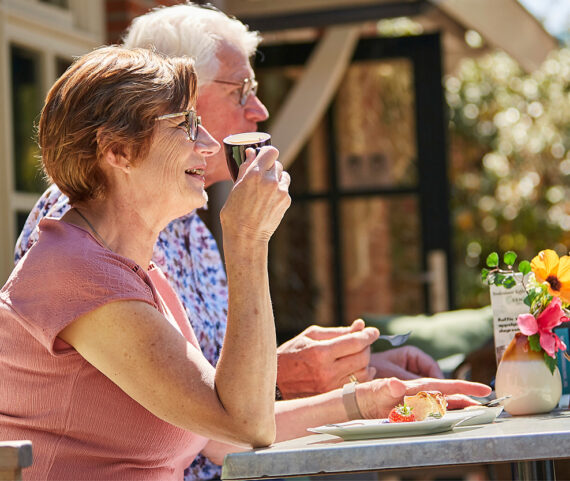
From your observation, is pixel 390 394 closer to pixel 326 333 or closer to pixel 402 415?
pixel 402 415

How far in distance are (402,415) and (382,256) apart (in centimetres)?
560

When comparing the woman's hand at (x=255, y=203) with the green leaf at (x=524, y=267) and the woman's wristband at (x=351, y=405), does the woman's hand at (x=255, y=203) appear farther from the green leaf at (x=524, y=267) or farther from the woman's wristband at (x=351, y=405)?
the green leaf at (x=524, y=267)

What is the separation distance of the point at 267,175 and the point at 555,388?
2.45 ft

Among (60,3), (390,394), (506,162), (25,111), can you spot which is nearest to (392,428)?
(390,394)

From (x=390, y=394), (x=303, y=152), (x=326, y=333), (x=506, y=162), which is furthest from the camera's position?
(x=506, y=162)

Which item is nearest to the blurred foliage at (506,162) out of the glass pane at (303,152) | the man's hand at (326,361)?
the glass pane at (303,152)

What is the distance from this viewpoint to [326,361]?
2254mm

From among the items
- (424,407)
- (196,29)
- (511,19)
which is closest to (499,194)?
(511,19)

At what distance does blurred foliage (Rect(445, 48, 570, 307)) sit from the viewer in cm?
1162

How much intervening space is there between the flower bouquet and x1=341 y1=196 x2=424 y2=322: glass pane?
461cm

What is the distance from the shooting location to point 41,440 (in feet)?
5.54

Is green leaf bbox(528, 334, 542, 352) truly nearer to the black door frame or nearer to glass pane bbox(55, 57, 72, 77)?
glass pane bbox(55, 57, 72, 77)

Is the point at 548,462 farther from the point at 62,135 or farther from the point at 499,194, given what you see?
the point at 499,194

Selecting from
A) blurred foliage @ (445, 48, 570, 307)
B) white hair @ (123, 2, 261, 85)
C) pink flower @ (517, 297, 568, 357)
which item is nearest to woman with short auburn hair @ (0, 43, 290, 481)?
pink flower @ (517, 297, 568, 357)
